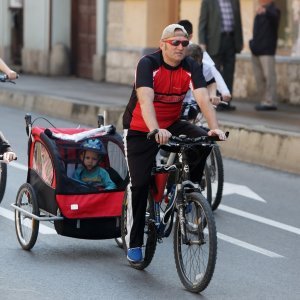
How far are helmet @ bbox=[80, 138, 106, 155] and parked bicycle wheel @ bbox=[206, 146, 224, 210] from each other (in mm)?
1856

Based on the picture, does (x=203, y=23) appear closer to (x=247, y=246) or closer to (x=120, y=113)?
(x=120, y=113)

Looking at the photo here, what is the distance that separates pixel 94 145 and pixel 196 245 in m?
1.56

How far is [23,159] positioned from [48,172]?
16.5 feet

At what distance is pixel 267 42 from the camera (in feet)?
56.2

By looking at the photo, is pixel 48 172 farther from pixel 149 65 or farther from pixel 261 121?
pixel 261 121

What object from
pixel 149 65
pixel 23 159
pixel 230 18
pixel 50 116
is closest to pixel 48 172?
pixel 149 65

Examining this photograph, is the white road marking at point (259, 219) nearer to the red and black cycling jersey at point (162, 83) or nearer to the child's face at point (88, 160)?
the child's face at point (88, 160)

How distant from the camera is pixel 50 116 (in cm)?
1906

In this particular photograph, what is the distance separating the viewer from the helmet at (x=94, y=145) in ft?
28.3

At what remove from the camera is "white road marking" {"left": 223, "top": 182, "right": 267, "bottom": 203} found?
11499 millimetres

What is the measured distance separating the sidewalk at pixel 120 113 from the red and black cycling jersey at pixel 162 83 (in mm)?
2454

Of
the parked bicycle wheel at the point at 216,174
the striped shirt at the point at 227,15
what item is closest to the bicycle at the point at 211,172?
the parked bicycle wheel at the point at 216,174

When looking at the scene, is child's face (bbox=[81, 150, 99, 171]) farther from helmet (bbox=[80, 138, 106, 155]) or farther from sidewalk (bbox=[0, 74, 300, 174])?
sidewalk (bbox=[0, 74, 300, 174])

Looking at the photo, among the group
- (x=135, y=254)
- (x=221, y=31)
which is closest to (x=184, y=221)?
(x=135, y=254)
